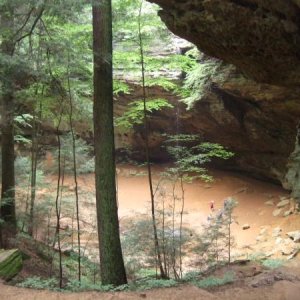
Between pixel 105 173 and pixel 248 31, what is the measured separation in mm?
3745

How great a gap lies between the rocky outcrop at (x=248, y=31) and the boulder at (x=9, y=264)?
5.78 m

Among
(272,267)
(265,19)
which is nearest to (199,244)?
(272,267)

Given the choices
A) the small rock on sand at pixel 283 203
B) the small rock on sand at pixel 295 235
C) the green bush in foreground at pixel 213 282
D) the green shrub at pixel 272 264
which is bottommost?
the small rock on sand at pixel 295 235

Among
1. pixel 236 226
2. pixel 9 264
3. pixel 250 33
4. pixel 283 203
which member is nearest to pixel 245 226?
pixel 236 226

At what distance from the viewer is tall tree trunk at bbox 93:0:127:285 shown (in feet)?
25.4

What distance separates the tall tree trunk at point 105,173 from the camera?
7738mm

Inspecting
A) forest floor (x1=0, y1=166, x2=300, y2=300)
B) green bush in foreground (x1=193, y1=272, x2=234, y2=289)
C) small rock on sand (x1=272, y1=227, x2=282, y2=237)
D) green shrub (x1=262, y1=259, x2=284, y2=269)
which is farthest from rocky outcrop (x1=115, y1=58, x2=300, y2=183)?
green bush in foreground (x1=193, y1=272, x2=234, y2=289)

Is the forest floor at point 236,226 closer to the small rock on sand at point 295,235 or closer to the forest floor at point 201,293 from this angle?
the forest floor at point 201,293

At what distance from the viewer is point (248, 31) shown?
6727mm

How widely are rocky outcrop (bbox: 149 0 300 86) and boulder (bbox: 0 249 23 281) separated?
5785mm

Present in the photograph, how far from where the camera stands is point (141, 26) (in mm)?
9812

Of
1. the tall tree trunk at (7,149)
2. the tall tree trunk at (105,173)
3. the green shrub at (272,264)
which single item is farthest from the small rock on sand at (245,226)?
the tall tree trunk at (105,173)

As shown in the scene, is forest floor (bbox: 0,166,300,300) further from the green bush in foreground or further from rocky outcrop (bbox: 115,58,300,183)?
rocky outcrop (bbox: 115,58,300,183)

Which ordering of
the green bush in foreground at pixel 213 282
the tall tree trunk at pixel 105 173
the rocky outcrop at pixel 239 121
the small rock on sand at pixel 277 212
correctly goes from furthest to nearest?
the small rock on sand at pixel 277 212, the rocky outcrop at pixel 239 121, the green bush in foreground at pixel 213 282, the tall tree trunk at pixel 105 173
